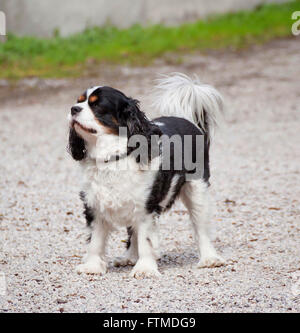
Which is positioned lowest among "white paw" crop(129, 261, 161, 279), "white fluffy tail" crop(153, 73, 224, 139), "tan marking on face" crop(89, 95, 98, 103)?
"white paw" crop(129, 261, 161, 279)

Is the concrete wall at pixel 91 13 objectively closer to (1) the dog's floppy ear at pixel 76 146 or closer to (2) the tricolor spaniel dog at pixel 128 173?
(2) the tricolor spaniel dog at pixel 128 173

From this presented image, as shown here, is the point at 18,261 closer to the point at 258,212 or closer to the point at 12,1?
the point at 258,212

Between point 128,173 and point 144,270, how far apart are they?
25.0 inches

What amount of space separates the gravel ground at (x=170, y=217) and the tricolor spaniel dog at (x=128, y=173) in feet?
0.57

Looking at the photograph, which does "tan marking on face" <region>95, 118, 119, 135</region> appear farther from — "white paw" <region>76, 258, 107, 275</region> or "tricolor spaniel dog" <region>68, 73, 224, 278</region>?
"white paw" <region>76, 258, 107, 275</region>

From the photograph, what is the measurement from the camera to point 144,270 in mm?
4426

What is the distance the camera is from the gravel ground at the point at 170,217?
4.05m

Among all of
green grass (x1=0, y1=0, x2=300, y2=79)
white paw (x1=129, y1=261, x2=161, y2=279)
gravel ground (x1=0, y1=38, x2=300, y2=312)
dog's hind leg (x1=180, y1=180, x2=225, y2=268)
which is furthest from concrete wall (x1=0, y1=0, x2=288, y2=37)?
white paw (x1=129, y1=261, x2=161, y2=279)

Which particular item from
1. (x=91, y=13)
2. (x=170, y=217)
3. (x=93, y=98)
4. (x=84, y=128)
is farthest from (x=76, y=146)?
(x=91, y=13)

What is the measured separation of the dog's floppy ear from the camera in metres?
4.39

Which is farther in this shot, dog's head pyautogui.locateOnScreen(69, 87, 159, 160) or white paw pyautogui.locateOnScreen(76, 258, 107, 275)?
white paw pyautogui.locateOnScreen(76, 258, 107, 275)

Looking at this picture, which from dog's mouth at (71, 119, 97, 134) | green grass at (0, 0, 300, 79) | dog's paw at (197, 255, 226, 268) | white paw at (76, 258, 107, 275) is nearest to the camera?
dog's mouth at (71, 119, 97, 134)

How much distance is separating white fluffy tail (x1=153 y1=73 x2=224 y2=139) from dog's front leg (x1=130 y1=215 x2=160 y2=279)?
3.44ft

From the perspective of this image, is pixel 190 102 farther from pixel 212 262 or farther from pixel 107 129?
pixel 212 262
